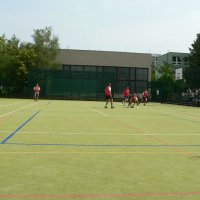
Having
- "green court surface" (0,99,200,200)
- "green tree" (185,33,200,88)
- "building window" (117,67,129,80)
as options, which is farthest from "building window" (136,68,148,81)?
"green court surface" (0,99,200,200)

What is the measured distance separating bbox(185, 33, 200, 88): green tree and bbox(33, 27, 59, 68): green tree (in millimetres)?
21470

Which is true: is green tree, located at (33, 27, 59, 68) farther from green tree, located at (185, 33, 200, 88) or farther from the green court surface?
the green court surface

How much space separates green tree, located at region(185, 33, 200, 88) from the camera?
5734cm

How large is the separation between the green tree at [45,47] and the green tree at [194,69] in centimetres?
2147

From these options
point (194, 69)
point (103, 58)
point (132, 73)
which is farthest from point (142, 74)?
point (194, 69)

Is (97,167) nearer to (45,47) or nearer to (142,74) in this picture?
(45,47)

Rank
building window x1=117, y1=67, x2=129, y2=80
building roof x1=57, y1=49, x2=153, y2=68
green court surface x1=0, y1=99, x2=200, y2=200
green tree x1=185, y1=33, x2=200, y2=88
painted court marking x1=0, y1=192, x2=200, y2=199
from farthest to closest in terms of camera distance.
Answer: building window x1=117, y1=67, x2=129, y2=80
building roof x1=57, y1=49, x2=153, y2=68
green tree x1=185, y1=33, x2=200, y2=88
green court surface x1=0, y1=99, x2=200, y2=200
painted court marking x1=0, y1=192, x2=200, y2=199

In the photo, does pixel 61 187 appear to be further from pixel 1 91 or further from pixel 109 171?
pixel 1 91

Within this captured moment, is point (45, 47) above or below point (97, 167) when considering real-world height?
above

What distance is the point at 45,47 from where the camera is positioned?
63.2 meters

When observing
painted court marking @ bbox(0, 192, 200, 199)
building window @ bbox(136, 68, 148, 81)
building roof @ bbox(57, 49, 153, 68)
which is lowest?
painted court marking @ bbox(0, 192, 200, 199)

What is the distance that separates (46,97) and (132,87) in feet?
68.6

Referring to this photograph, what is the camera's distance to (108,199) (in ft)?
14.7

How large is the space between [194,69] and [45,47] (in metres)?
23.6
